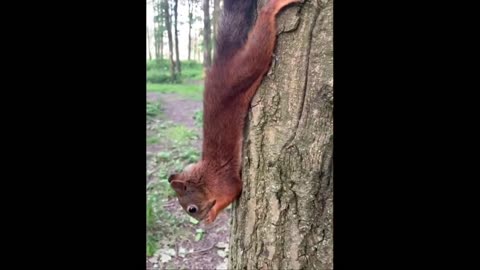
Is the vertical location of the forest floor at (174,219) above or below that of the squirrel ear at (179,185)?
below

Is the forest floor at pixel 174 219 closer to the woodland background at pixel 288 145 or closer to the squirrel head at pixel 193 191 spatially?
the squirrel head at pixel 193 191

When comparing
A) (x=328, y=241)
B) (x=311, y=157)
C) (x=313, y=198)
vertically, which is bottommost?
(x=328, y=241)

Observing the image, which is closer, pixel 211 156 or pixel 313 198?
pixel 313 198

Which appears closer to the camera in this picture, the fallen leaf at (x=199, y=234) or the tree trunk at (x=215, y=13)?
the tree trunk at (x=215, y=13)

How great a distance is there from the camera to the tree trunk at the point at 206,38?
1317 mm

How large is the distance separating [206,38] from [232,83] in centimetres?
20

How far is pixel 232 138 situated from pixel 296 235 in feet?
1.17

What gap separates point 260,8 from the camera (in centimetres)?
126

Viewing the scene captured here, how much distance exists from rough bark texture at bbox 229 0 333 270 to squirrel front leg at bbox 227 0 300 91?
A: 0.08 feet

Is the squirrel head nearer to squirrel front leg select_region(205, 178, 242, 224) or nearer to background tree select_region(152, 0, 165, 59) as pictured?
squirrel front leg select_region(205, 178, 242, 224)

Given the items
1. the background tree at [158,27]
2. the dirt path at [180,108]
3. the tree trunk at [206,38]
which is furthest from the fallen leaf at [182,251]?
the dirt path at [180,108]

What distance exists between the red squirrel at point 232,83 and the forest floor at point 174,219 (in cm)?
133
